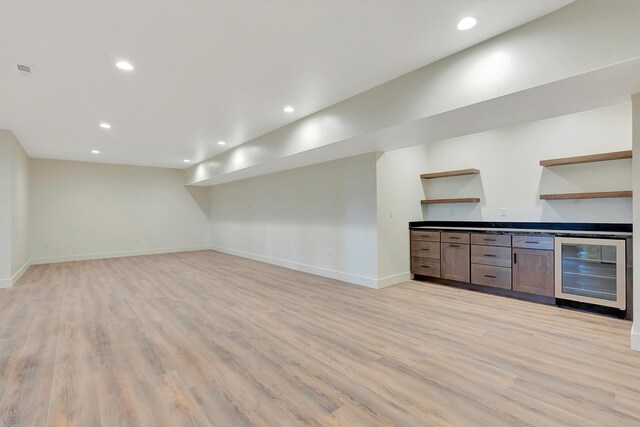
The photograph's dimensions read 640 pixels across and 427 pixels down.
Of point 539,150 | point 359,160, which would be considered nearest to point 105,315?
point 359,160

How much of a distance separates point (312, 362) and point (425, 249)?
3.33 meters

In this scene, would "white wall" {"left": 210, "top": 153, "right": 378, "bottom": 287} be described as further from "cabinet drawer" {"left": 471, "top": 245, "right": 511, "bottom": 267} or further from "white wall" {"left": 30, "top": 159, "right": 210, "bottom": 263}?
"white wall" {"left": 30, "top": 159, "right": 210, "bottom": 263}

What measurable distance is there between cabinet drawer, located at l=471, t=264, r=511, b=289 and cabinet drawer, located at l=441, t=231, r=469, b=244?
0.41 meters

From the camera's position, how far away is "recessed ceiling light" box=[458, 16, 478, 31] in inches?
88.5

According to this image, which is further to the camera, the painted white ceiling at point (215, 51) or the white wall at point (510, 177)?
the white wall at point (510, 177)

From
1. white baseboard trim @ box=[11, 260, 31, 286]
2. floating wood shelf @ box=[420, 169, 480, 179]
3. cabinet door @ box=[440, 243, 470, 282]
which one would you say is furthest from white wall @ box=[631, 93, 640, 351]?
white baseboard trim @ box=[11, 260, 31, 286]

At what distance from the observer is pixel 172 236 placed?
9.43m

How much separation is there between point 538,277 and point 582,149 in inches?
72.4

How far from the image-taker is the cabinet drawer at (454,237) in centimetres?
464

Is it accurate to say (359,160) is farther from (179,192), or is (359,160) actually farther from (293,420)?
(179,192)

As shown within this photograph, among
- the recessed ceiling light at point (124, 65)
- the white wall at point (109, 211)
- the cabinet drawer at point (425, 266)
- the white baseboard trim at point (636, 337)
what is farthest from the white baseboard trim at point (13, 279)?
the white baseboard trim at point (636, 337)

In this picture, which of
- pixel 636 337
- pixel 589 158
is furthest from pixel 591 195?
pixel 636 337

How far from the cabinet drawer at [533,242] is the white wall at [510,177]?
0.60 meters

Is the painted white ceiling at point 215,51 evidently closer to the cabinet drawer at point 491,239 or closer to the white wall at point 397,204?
the white wall at point 397,204
